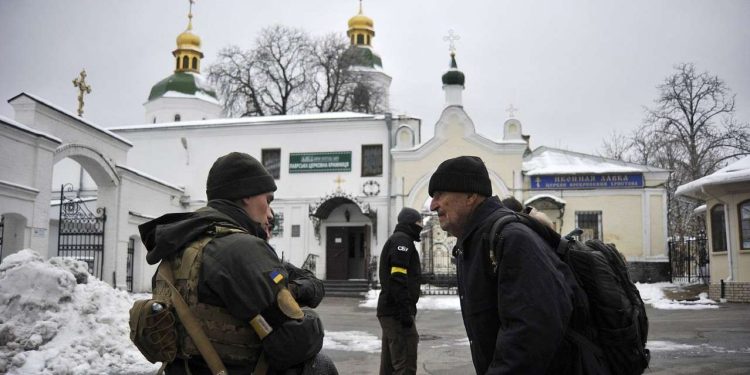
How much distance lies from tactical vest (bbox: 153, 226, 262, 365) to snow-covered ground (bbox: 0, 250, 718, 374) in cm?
576

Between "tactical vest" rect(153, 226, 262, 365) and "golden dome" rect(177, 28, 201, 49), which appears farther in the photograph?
"golden dome" rect(177, 28, 201, 49)

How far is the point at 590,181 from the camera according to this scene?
→ 23.3m

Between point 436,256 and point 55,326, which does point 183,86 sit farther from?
point 55,326

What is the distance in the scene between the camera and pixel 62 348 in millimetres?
7805

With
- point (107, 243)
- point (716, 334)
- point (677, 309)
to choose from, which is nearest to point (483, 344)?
point (716, 334)

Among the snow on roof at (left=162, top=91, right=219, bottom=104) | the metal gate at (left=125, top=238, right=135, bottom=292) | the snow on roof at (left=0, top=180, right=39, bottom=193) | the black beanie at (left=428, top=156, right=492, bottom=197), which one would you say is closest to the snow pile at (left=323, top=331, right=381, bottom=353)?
the black beanie at (left=428, top=156, right=492, bottom=197)

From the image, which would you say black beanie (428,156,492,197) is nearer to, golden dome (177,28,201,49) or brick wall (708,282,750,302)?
brick wall (708,282,750,302)

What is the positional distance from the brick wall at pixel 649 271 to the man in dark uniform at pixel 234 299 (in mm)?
21841

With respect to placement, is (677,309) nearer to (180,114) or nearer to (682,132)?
(682,132)

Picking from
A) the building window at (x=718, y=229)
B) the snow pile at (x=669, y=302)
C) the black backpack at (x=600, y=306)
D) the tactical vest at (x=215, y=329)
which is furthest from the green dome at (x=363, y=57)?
the tactical vest at (x=215, y=329)

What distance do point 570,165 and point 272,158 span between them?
1284 cm

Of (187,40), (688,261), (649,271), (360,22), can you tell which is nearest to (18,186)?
(649,271)

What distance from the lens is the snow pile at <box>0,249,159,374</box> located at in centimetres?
748

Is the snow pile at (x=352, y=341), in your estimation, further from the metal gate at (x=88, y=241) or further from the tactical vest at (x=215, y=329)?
the metal gate at (x=88, y=241)
